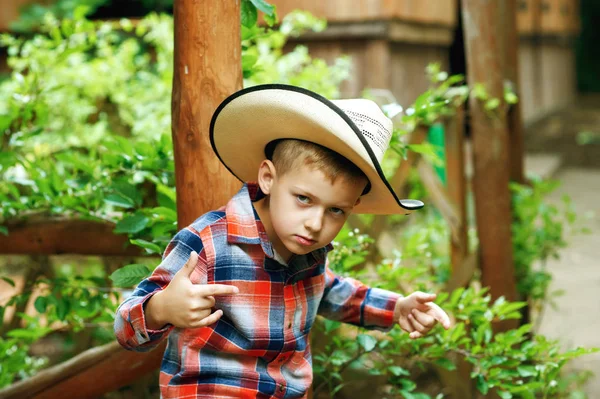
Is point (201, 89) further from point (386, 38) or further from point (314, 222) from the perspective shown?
point (386, 38)

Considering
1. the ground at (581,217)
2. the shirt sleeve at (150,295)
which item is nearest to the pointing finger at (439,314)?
the shirt sleeve at (150,295)

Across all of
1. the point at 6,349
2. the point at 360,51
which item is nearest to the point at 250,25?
the point at 6,349

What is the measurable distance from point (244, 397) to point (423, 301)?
50 centimetres

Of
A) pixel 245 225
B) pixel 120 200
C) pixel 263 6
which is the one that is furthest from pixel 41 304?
pixel 263 6

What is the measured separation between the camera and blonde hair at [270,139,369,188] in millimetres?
1828

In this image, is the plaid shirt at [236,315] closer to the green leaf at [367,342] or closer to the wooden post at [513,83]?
the green leaf at [367,342]

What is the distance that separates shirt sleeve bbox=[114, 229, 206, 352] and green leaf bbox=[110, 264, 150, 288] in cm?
39

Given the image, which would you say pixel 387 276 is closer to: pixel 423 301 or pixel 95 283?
pixel 423 301

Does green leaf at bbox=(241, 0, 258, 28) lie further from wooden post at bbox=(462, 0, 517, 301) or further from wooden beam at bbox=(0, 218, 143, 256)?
wooden post at bbox=(462, 0, 517, 301)

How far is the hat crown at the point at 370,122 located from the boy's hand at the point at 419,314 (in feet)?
1.32

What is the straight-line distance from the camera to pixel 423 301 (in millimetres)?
2080

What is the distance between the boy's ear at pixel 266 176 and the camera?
6.25 ft

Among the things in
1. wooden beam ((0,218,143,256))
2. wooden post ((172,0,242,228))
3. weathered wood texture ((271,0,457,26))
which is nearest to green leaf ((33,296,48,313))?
wooden beam ((0,218,143,256))

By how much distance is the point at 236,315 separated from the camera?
1.93 meters
